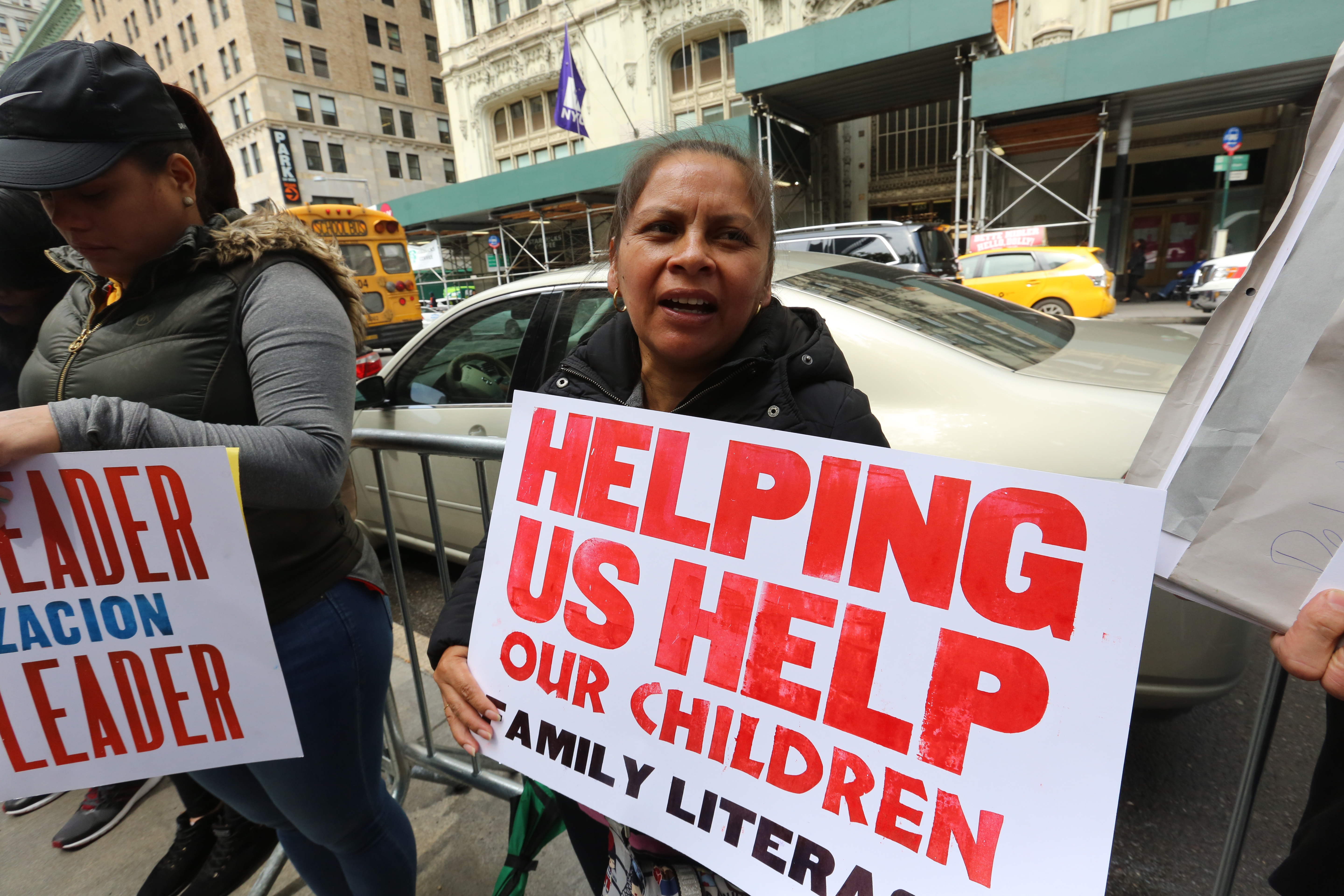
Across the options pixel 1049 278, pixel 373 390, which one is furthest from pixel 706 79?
pixel 373 390

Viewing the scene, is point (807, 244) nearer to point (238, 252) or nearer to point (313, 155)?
point (238, 252)

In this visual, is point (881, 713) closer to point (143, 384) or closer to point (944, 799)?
point (944, 799)

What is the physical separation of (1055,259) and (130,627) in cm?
1412

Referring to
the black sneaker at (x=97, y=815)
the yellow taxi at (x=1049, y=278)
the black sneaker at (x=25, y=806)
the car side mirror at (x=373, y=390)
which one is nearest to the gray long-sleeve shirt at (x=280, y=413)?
Result: the car side mirror at (x=373, y=390)

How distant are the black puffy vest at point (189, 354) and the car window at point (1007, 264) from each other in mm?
13578

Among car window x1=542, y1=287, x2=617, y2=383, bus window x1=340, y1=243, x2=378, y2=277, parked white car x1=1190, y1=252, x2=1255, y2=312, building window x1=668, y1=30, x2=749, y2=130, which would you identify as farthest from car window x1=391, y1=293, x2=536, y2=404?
building window x1=668, y1=30, x2=749, y2=130

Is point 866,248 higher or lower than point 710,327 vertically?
higher

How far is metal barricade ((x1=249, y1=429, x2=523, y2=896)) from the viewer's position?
1930 millimetres

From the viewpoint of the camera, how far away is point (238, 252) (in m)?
1.26

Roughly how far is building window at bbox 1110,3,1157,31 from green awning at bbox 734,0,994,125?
4876mm

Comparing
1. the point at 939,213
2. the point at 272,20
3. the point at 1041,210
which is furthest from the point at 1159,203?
the point at 272,20

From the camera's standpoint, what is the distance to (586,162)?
2259cm

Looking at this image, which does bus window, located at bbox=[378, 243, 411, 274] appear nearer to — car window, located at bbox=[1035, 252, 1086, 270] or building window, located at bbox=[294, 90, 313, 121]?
car window, located at bbox=[1035, 252, 1086, 270]

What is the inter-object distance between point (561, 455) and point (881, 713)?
0.68 m
